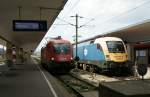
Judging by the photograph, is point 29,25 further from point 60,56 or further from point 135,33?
point 135,33

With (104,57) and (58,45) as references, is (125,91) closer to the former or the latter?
(104,57)

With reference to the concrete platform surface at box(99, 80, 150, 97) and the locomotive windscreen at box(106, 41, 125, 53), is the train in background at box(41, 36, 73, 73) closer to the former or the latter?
the locomotive windscreen at box(106, 41, 125, 53)

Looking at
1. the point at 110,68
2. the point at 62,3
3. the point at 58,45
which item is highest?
the point at 62,3

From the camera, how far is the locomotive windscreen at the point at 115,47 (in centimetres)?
2961

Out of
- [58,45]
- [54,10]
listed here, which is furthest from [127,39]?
[54,10]

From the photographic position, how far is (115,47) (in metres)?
29.9

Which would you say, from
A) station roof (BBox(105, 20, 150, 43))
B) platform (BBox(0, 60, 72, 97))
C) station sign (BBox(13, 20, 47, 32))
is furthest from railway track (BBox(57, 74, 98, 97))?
station roof (BBox(105, 20, 150, 43))

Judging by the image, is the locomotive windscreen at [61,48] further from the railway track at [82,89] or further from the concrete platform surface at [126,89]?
the concrete platform surface at [126,89]

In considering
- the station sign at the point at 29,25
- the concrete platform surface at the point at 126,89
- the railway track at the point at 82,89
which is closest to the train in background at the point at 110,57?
the station sign at the point at 29,25

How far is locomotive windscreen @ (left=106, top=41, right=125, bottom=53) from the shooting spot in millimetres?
29609

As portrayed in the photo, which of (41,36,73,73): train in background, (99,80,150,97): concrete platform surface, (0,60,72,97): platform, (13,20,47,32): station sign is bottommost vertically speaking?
(0,60,72,97): platform

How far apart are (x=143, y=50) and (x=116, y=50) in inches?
824

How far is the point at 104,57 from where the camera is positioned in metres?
29.1

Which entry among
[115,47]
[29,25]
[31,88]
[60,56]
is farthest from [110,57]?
[31,88]
